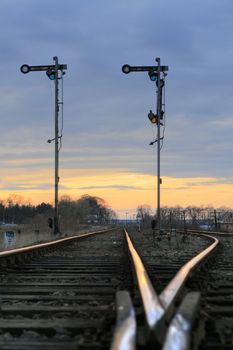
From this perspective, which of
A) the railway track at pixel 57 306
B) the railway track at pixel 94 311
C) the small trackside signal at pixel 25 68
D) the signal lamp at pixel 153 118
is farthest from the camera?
the small trackside signal at pixel 25 68

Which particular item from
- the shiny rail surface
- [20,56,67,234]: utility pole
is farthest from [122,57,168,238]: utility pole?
the shiny rail surface

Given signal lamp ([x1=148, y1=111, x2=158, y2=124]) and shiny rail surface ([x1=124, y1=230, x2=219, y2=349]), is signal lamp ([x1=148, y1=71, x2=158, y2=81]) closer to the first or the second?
signal lamp ([x1=148, y1=111, x2=158, y2=124])

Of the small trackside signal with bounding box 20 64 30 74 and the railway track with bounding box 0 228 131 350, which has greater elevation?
the small trackside signal with bounding box 20 64 30 74

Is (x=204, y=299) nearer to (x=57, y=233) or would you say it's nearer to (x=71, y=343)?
(x=71, y=343)

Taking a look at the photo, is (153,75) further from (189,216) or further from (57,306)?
(189,216)

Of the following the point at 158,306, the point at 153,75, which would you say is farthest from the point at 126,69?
the point at 158,306

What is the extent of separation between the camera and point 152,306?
3.84 m

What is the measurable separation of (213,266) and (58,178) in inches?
783

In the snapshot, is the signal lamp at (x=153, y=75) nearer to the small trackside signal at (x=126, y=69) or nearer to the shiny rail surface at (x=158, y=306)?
the small trackside signal at (x=126, y=69)

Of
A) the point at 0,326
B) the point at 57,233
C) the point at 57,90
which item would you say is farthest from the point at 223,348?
the point at 57,90

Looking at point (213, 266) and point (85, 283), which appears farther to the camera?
point (213, 266)

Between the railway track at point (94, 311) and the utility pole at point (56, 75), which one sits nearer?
the railway track at point (94, 311)

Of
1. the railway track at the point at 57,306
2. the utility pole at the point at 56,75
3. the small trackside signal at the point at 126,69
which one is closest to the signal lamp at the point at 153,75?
the small trackside signal at the point at 126,69

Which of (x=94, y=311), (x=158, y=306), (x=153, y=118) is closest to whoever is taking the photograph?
(x=158, y=306)
